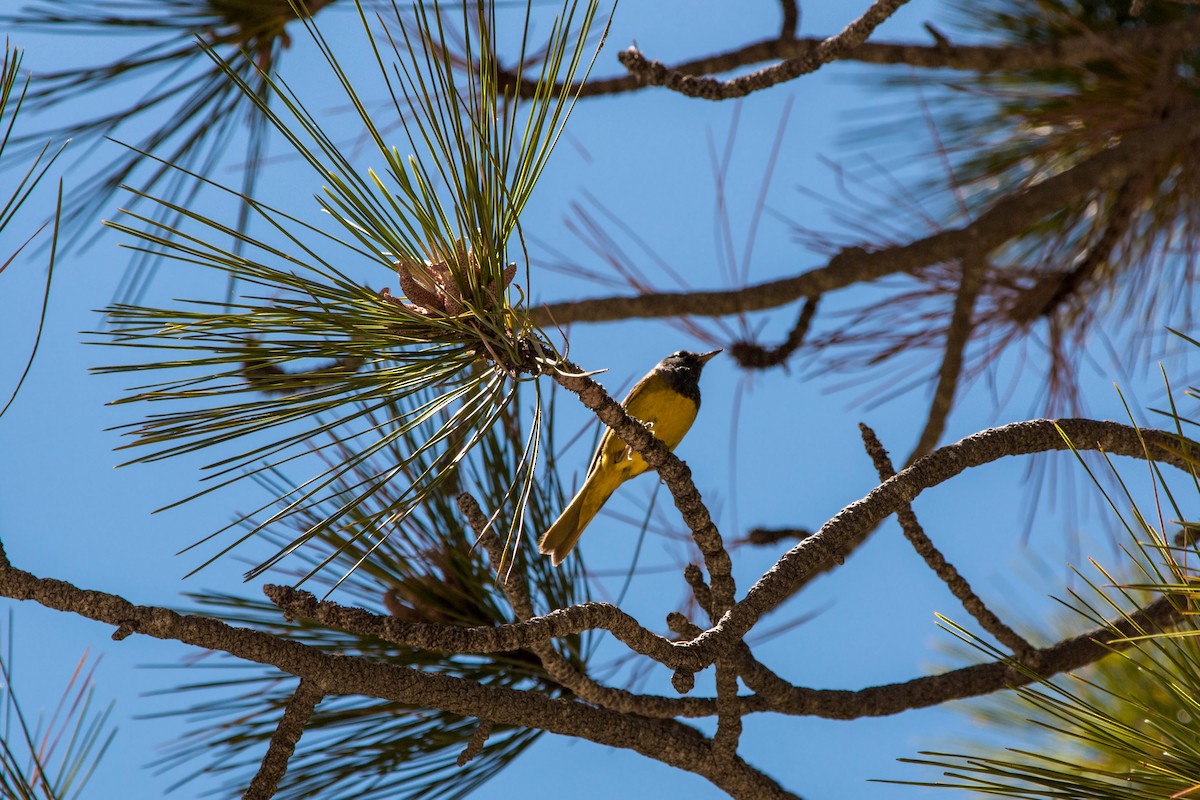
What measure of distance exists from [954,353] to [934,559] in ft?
3.60

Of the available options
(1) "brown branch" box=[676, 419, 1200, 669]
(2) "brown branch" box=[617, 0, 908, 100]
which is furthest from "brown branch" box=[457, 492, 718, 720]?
(2) "brown branch" box=[617, 0, 908, 100]

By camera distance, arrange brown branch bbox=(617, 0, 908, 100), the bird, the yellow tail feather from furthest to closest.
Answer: the bird → the yellow tail feather → brown branch bbox=(617, 0, 908, 100)

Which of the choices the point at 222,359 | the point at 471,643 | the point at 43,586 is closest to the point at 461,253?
the point at 222,359

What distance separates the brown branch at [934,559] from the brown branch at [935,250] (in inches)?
40.2

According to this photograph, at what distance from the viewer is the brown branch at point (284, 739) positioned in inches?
42.4

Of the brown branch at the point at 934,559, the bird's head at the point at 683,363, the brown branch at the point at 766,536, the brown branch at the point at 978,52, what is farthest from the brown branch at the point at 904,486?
the brown branch at the point at 978,52

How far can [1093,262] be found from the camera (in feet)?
8.57

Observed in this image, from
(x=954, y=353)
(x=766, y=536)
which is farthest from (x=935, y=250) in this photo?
(x=766, y=536)

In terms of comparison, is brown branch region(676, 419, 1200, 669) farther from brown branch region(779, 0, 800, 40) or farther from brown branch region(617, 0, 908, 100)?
brown branch region(779, 0, 800, 40)

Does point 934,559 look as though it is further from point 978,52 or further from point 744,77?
point 978,52

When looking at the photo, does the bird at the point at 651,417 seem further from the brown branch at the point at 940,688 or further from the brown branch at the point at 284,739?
the brown branch at the point at 284,739

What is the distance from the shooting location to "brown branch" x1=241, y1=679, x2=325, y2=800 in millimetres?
1078

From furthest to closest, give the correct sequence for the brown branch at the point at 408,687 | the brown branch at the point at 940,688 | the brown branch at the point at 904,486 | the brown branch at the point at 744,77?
1. the brown branch at the point at 744,77
2. the brown branch at the point at 940,688
3. the brown branch at the point at 904,486
4. the brown branch at the point at 408,687

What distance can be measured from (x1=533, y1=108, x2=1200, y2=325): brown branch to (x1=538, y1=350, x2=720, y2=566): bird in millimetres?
151
